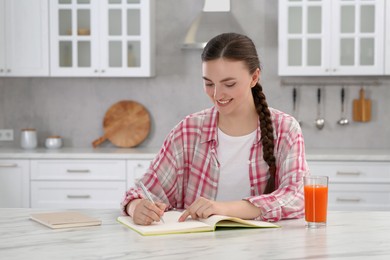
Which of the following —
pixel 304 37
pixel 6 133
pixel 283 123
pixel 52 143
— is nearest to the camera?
pixel 283 123

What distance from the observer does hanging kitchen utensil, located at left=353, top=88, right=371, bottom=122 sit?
490 centimetres

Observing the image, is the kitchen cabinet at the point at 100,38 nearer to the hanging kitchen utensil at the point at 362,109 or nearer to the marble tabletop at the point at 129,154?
the marble tabletop at the point at 129,154

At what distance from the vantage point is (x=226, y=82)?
236cm

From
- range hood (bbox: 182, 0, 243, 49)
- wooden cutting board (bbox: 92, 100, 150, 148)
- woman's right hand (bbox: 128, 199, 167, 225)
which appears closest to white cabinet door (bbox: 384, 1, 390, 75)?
range hood (bbox: 182, 0, 243, 49)

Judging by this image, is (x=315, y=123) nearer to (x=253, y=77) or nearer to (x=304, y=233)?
(x=253, y=77)

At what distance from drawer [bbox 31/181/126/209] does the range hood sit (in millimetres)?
1082

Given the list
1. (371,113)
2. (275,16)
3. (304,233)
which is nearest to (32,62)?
(275,16)

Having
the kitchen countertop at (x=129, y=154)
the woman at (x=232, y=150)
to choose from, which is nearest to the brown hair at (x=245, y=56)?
the woman at (x=232, y=150)

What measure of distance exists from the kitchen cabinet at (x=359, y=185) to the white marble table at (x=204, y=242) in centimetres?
224

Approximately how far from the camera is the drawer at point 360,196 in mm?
4402

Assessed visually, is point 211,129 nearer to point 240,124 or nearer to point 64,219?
point 240,124

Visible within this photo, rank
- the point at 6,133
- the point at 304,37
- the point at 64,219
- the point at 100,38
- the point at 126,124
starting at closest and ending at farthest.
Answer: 1. the point at 64,219
2. the point at 304,37
3. the point at 100,38
4. the point at 126,124
5. the point at 6,133

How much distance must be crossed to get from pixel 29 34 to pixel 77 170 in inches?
40.3

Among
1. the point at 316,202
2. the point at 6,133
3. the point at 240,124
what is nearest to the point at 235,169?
the point at 240,124
